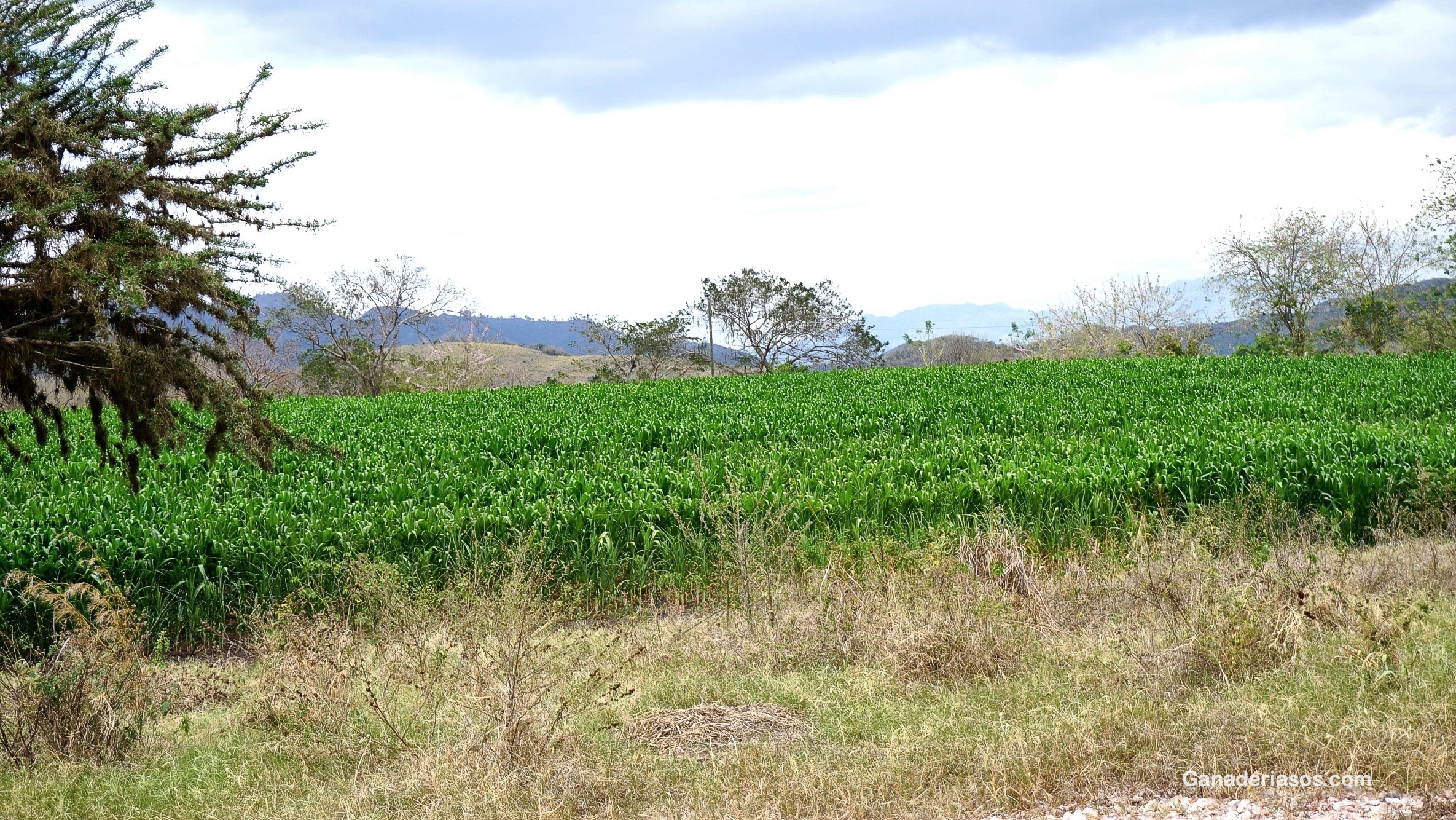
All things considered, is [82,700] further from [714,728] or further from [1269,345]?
[1269,345]

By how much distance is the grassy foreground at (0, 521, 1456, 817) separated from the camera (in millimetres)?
3979

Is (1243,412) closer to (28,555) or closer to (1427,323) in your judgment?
(28,555)

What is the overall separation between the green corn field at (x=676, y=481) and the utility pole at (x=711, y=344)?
3182cm

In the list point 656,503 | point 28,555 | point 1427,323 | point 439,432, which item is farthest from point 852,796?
point 1427,323

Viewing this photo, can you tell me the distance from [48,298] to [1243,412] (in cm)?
1715

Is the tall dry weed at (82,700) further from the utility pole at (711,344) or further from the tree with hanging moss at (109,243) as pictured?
the utility pole at (711,344)

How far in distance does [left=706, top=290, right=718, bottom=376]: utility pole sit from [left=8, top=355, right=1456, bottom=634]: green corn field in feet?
104

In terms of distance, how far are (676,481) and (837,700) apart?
5.24 metres

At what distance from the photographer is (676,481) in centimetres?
1012

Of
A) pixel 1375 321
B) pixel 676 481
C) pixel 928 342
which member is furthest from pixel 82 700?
pixel 928 342

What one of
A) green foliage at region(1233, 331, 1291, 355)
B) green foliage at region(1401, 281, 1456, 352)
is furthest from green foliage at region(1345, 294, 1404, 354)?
green foliage at region(1233, 331, 1291, 355)

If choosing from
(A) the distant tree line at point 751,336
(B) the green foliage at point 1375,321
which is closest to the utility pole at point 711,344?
(A) the distant tree line at point 751,336

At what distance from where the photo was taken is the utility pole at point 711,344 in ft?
167

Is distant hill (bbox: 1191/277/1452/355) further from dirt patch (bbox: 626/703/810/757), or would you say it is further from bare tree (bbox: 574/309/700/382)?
dirt patch (bbox: 626/703/810/757)
